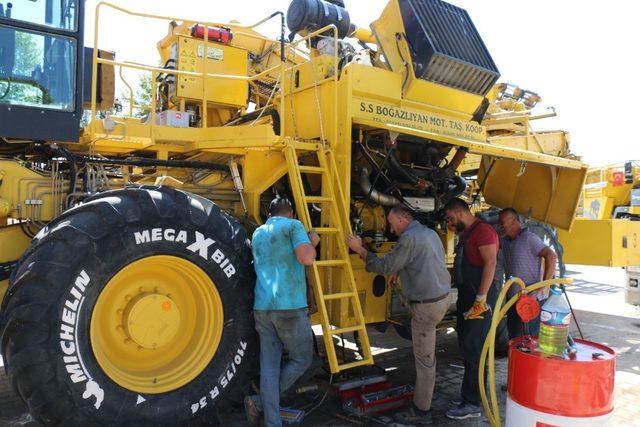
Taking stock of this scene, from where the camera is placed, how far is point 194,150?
16.5 ft

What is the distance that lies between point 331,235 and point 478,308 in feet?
4.79

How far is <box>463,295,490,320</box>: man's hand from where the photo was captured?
472 cm

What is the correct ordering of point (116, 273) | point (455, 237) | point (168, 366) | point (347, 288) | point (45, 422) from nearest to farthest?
point (45, 422) < point (116, 273) < point (168, 366) < point (347, 288) < point (455, 237)

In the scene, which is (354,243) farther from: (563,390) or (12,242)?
(12,242)

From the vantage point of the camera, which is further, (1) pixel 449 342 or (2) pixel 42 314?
(1) pixel 449 342

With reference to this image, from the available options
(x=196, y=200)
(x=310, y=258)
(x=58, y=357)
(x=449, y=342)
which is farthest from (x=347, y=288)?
(x=449, y=342)

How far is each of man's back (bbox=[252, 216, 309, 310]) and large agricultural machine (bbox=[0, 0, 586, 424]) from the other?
0.51 ft

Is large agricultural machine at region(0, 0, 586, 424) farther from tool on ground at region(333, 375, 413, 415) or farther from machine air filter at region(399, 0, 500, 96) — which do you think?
tool on ground at region(333, 375, 413, 415)

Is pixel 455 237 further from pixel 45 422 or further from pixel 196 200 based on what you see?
pixel 45 422

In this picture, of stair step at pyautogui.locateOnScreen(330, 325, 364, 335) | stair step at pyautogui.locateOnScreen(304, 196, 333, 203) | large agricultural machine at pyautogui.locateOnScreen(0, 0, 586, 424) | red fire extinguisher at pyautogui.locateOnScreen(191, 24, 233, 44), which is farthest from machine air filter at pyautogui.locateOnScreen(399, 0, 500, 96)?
stair step at pyautogui.locateOnScreen(330, 325, 364, 335)

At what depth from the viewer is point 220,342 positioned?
3963 mm

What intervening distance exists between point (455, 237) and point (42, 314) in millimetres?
4714

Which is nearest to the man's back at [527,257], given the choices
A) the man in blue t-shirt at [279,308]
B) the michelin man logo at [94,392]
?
the man in blue t-shirt at [279,308]

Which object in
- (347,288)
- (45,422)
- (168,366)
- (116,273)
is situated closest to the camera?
(45,422)
